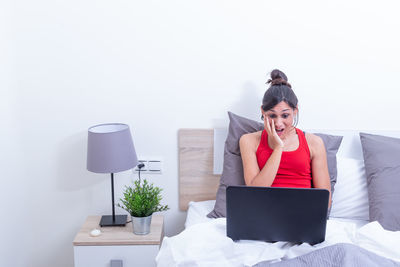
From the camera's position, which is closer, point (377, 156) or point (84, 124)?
point (377, 156)

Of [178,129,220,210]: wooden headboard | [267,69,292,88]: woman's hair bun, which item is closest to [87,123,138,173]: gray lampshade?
[178,129,220,210]: wooden headboard

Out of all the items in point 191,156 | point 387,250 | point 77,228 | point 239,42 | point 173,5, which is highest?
point 173,5

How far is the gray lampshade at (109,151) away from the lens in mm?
1852

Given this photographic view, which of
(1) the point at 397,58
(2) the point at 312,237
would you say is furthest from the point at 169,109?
(1) the point at 397,58

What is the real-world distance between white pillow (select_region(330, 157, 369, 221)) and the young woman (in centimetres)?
13

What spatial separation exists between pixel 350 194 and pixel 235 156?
57 centimetres

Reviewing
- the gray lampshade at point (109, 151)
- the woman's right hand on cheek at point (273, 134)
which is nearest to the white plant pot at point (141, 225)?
the gray lampshade at point (109, 151)

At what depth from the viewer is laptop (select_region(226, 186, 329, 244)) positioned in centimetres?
137

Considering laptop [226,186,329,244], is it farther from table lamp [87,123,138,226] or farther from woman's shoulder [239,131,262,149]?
table lamp [87,123,138,226]

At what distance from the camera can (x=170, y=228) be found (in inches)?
89.5

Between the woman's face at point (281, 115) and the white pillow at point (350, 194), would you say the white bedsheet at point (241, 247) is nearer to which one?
the white pillow at point (350, 194)

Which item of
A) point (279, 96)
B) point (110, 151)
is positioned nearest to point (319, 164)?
point (279, 96)

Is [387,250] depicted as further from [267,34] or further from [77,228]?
[77,228]

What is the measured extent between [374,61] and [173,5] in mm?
1055
